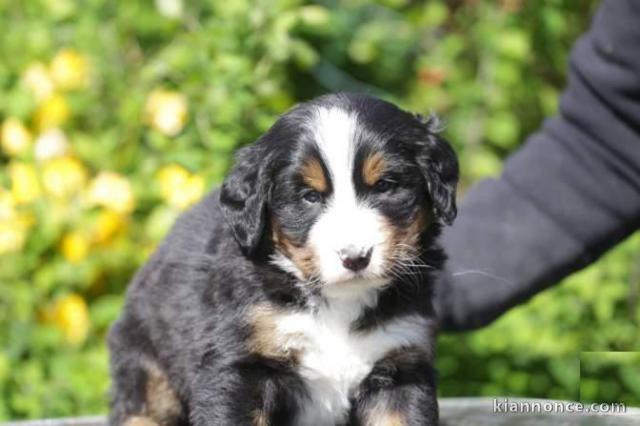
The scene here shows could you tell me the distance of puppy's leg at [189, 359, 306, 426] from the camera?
369 cm

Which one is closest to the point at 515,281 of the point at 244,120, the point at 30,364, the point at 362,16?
the point at 244,120

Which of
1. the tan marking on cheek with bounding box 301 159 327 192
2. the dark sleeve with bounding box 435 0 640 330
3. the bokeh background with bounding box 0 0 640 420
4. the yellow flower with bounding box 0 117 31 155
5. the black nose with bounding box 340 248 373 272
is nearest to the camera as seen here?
the black nose with bounding box 340 248 373 272

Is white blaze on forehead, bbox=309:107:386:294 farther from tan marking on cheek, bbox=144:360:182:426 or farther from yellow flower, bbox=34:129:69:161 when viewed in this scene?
yellow flower, bbox=34:129:69:161

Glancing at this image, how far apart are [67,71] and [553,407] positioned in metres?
3.92

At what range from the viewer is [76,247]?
6695 mm

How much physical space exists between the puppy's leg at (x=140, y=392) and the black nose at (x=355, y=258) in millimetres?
1064

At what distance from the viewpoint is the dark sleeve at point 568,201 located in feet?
16.4

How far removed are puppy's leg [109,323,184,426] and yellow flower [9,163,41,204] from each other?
259cm

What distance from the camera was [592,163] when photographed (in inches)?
201

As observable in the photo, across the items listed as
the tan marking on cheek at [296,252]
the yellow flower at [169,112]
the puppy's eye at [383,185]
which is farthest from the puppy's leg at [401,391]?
the yellow flower at [169,112]

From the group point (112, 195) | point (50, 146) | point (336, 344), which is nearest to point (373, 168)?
point (336, 344)

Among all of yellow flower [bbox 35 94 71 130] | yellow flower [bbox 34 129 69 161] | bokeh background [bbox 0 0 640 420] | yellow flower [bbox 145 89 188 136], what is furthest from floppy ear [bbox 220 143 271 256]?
yellow flower [bbox 35 94 71 130]

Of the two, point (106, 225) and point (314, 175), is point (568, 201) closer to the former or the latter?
point (314, 175)

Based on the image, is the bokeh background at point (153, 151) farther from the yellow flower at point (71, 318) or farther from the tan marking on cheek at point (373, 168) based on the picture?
the tan marking on cheek at point (373, 168)
